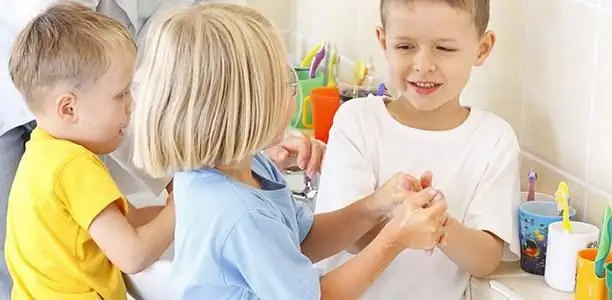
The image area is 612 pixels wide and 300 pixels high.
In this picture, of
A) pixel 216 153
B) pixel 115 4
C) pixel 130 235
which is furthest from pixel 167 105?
pixel 115 4

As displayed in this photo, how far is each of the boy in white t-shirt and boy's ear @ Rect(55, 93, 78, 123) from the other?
0.47m

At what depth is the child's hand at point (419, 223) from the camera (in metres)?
1.63

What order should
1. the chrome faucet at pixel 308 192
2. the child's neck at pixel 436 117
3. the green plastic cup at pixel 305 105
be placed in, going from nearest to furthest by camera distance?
the child's neck at pixel 436 117, the chrome faucet at pixel 308 192, the green plastic cup at pixel 305 105

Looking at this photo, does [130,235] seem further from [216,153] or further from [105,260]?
[216,153]

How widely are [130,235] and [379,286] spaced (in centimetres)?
45

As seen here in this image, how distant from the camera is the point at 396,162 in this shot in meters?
1.85

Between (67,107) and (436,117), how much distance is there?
672mm

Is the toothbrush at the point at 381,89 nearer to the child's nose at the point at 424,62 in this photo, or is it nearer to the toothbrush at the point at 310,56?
the toothbrush at the point at 310,56

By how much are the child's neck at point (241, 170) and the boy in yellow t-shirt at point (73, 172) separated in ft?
1.04

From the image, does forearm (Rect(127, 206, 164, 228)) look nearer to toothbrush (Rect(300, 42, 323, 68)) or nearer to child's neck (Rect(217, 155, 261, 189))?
child's neck (Rect(217, 155, 261, 189))

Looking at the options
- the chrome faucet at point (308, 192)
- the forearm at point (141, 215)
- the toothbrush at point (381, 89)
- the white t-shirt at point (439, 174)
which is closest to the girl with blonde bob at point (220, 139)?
the white t-shirt at point (439, 174)

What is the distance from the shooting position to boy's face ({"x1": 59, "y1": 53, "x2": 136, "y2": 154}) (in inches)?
75.6

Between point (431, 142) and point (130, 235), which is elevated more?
point (431, 142)

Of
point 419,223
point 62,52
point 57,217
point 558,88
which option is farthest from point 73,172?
point 558,88
